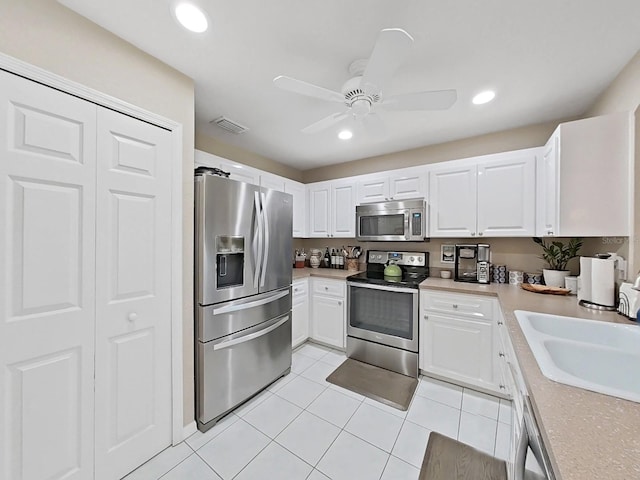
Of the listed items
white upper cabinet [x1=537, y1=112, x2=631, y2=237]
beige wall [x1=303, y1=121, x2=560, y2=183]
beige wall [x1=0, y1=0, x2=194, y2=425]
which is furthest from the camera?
beige wall [x1=303, y1=121, x2=560, y2=183]

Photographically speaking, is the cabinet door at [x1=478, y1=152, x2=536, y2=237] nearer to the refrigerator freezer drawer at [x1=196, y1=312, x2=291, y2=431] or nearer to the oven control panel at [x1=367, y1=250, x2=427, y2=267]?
the oven control panel at [x1=367, y1=250, x2=427, y2=267]

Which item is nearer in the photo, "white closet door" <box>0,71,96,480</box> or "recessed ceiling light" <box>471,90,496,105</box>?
"white closet door" <box>0,71,96,480</box>

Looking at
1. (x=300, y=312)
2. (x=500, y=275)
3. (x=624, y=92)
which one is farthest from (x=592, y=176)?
(x=300, y=312)

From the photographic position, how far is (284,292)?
7.79 feet

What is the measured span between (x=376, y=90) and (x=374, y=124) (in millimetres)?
324

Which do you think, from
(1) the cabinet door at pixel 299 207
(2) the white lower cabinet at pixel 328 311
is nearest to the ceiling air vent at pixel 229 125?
(1) the cabinet door at pixel 299 207

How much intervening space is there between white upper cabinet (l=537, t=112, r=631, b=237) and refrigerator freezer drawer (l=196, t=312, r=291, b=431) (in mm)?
2384

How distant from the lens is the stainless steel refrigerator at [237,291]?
5.67 ft

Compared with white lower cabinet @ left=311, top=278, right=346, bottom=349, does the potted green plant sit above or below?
above

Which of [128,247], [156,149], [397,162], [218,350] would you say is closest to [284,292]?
[218,350]

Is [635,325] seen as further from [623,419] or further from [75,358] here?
[75,358]

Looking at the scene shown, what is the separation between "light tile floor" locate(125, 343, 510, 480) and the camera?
1444mm

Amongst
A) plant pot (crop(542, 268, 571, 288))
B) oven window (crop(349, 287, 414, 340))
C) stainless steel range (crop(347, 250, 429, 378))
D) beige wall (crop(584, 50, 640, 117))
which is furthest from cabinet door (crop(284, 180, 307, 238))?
beige wall (crop(584, 50, 640, 117))

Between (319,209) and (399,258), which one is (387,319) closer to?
(399,258)
